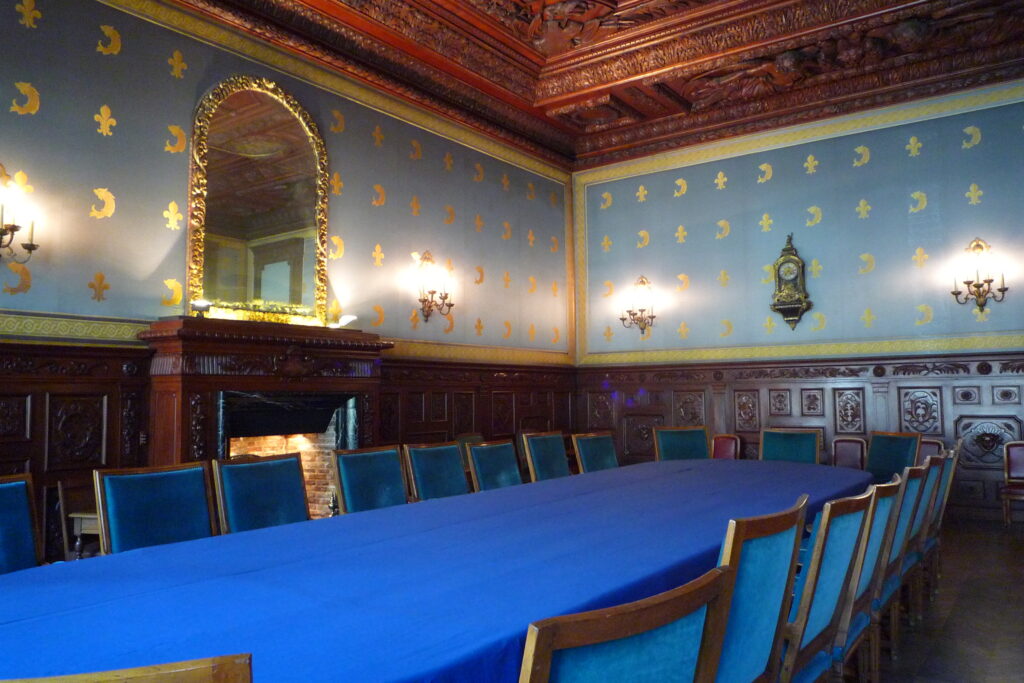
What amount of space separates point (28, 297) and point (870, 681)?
15.0ft

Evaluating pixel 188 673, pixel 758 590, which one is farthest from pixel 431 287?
pixel 188 673

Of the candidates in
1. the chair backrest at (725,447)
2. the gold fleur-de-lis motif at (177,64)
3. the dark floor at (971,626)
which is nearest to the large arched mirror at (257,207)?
the gold fleur-de-lis motif at (177,64)

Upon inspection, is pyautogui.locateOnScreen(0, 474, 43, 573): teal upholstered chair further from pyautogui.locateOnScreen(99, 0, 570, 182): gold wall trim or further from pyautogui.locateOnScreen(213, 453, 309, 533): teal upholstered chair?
pyautogui.locateOnScreen(99, 0, 570, 182): gold wall trim

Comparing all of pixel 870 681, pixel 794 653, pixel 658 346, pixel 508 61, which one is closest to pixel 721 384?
pixel 658 346

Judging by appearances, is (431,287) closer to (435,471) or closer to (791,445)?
(435,471)

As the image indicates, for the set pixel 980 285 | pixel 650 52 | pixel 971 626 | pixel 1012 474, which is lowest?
pixel 971 626

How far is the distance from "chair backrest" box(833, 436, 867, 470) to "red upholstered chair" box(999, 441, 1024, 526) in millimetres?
1304

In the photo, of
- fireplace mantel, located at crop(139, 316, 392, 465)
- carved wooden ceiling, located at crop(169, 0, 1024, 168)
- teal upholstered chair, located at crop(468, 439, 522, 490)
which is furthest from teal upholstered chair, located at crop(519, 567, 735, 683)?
carved wooden ceiling, located at crop(169, 0, 1024, 168)

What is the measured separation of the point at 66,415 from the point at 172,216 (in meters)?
1.44

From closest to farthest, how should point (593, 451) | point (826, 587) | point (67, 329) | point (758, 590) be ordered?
1. point (758, 590)
2. point (826, 587)
3. point (67, 329)
4. point (593, 451)

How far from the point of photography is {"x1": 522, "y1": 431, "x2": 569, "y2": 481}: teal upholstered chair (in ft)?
14.5

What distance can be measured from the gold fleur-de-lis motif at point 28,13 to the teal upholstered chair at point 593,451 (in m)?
4.06

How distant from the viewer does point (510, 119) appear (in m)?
7.57

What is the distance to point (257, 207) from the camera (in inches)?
209
